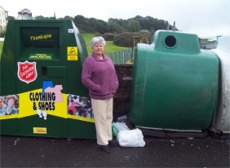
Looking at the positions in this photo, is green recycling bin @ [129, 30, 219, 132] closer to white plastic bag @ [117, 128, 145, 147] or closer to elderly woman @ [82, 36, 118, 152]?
white plastic bag @ [117, 128, 145, 147]

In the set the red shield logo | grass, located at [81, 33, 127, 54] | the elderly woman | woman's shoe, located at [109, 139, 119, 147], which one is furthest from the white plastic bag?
grass, located at [81, 33, 127, 54]

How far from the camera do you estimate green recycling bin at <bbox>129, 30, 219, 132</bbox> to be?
330 cm

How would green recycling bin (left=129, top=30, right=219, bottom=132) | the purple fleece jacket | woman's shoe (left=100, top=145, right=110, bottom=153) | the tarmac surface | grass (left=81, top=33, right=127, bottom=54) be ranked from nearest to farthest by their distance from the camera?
the tarmac surface, the purple fleece jacket, woman's shoe (left=100, top=145, right=110, bottom=153), green recycling bin (left=129, top=30, right=219, bottom=132), grass (left=81, top=33, right=127, bottom=54)

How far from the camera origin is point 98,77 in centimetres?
306

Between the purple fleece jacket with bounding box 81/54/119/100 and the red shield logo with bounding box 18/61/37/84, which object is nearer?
the purple fleece jacket with bounding box 81/54/119/100

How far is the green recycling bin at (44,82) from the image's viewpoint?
3.31 meters

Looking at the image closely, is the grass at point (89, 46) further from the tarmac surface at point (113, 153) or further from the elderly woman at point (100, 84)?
the tarmac surface at point (113, 153)

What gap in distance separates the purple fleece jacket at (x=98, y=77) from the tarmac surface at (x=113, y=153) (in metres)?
0.70

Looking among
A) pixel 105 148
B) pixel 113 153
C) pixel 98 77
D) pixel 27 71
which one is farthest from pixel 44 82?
pixel 113 153

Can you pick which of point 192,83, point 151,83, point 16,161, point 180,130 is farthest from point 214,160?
point 16,161

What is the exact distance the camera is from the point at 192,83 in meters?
3.30

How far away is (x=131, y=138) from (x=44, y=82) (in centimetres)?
132

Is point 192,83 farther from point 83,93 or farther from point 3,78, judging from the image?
point 3,78

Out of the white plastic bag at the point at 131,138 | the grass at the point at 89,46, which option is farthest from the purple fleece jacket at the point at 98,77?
the grass at the point at 89,46
